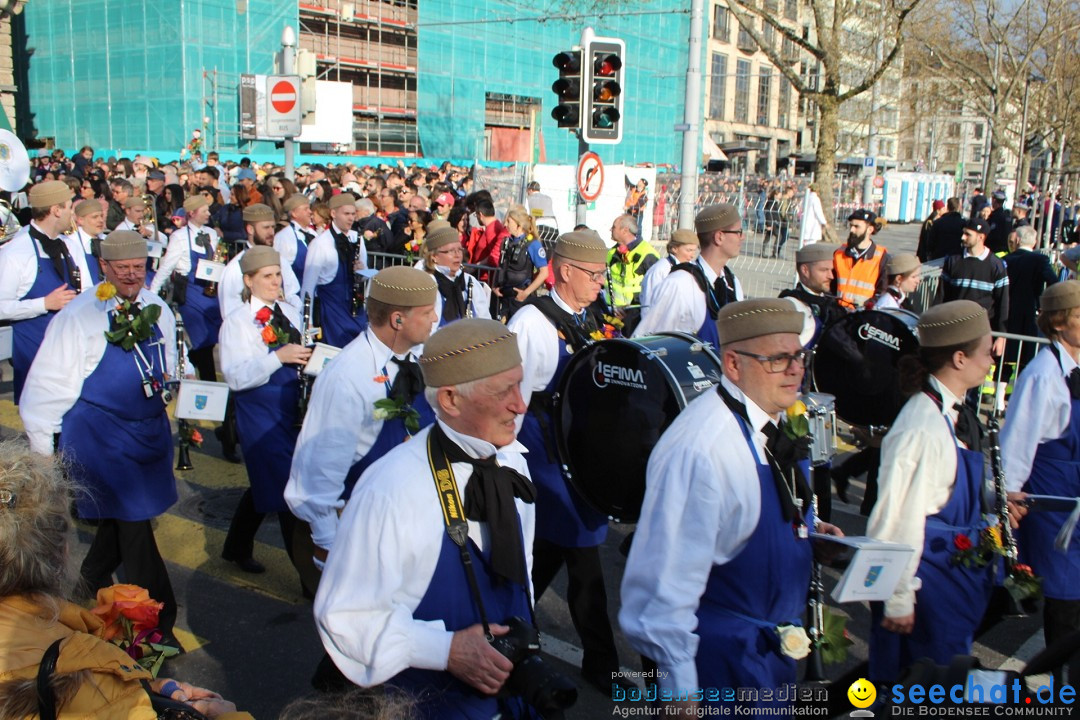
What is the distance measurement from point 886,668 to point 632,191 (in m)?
17.8

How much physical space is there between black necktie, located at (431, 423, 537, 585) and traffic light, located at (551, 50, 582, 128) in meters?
9.78

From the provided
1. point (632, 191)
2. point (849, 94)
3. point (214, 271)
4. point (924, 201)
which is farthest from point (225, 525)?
point (924, 201)

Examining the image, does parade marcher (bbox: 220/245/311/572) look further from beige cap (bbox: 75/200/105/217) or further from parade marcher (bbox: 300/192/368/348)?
parade marcher (bbox: 300/192/368/348)

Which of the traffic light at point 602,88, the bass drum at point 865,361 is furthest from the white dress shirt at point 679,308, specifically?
the traffic light at point 602,88

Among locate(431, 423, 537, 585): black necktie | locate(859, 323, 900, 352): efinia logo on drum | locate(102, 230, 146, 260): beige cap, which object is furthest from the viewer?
locate(859, 323, 900, 352): efinia logo on drum

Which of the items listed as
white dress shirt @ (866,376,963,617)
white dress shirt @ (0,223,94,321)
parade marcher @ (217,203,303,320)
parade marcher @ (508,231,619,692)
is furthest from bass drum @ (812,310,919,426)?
white dress shirt @ (0,223,94,321)

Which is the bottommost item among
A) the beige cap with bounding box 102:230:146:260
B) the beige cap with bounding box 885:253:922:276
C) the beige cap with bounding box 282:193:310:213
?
the beige cap with bounding box 885:253:922:276

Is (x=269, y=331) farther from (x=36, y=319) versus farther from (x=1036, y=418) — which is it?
(x=1036, y=418)

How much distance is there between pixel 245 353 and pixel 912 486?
3705 millimetres

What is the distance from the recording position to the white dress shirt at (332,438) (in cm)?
420

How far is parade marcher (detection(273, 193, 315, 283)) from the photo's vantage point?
401 inches

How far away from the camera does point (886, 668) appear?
3758mm

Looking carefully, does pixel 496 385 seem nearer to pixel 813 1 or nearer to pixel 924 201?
pixel 813 1

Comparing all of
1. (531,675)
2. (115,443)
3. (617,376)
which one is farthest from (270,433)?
(531,675)
